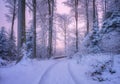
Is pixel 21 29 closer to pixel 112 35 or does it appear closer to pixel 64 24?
pixel 112 35

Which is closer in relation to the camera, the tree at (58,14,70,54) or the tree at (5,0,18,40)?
the tree at (5,0,18,40)

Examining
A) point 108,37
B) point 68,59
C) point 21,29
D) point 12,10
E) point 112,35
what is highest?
point 12,10

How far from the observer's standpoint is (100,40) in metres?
15.4

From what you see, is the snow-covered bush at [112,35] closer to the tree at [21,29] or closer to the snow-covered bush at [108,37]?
the snow-covered bush at [108,37]

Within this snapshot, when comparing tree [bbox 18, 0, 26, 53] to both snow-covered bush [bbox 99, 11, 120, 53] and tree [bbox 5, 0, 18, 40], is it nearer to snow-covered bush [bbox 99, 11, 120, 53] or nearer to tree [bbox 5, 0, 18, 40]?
snow-covered bush [bbox 99, 11, 120, 53]

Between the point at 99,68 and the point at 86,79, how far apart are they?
1.24m

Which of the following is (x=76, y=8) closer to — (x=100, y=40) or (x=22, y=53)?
(x=100, y=40)

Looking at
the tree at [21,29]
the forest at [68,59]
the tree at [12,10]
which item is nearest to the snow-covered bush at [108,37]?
the forest at [68,59]

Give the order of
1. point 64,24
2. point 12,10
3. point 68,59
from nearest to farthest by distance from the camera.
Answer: point 68,59
point 12,10
point 64,24

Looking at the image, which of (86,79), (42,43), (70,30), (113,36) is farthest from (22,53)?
(42,43)

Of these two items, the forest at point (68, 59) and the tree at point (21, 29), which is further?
the tree at point (21, 29)

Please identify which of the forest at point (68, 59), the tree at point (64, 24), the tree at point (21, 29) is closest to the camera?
the forest at point (68, 59)

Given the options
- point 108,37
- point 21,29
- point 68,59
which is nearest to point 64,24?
point 68,59

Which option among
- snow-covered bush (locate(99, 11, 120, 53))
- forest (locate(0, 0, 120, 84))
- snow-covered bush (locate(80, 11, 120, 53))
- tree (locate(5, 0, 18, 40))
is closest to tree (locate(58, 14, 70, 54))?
forest (locate(0, 0, 120, 84))
